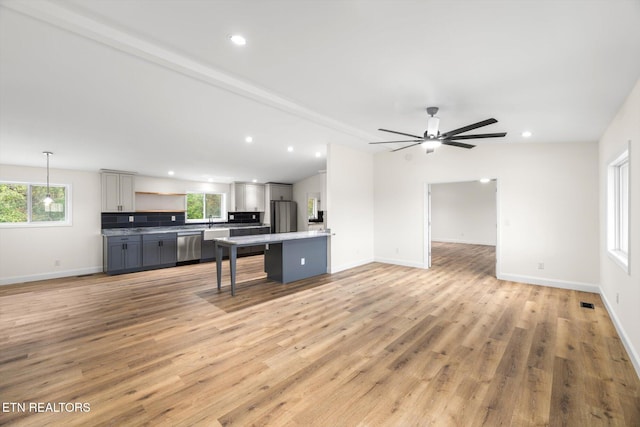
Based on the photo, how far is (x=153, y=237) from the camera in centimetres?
621

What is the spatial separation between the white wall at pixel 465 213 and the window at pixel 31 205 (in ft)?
35.0

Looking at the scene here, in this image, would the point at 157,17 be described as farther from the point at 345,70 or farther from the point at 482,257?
the point at 482,257

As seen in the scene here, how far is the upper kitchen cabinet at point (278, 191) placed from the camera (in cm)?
867

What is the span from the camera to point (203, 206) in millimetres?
7828

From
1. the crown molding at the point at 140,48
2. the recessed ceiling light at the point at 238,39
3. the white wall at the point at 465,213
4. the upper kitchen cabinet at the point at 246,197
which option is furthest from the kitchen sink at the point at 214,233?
the white wall at the point at 465,213

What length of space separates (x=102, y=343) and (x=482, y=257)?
8034 millimetres

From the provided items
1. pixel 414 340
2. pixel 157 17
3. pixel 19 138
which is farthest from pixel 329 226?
pixel 19 138

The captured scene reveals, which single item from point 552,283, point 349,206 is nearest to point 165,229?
point 349,206

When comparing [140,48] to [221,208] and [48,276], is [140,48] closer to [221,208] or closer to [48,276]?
[48,276]

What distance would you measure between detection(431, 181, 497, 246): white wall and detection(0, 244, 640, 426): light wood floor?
5718 mm

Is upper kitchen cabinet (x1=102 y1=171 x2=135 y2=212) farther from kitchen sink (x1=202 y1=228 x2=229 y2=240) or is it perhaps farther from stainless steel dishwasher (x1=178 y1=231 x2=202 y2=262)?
kitchen sink (x1=202 y1=228 x2=229 y2=240)

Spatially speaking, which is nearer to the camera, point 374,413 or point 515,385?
point 374,413

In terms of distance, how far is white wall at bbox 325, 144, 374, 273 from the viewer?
562 centimetres

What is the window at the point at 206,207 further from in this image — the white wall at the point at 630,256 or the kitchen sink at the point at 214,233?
the white wall at the point at 630,256
